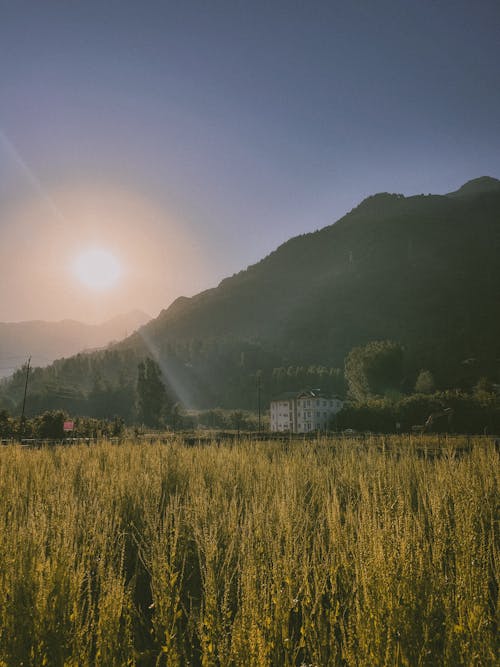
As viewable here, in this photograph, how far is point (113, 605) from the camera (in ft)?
10.0

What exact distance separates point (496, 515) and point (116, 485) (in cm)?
631

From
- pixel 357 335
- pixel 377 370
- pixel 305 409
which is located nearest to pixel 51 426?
pixel 305 409

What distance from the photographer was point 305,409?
83.9 metres

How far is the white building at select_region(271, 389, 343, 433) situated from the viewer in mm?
82375

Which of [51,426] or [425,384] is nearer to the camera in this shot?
[51,426]

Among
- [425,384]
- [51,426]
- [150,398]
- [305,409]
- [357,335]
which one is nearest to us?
[51,426]

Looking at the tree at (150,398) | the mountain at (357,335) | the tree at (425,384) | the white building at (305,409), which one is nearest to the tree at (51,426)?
the tree at (150,398)

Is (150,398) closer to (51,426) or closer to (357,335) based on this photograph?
(51,426)

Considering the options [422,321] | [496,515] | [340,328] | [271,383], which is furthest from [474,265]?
[496,515]

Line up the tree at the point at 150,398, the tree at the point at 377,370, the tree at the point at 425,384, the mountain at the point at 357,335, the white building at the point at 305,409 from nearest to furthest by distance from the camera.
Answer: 1. the tree at the point at 150,398
2. the white building at the point at 305,409
3. the tree at the point at 425,384
4. the tree at the point at 377,370
5. the mountain at the point at 357,335

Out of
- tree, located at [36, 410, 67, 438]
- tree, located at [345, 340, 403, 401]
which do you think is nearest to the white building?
tree, located at [345, 340, 403, 401]

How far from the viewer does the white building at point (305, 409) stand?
82375 millimetres

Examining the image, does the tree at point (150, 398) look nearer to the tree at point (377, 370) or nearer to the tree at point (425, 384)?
the tree at point (377, 370)

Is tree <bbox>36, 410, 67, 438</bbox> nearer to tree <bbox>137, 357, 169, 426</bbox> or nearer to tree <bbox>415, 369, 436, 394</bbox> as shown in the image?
tree <bbox>137, 357, 169, 426</bbox>
